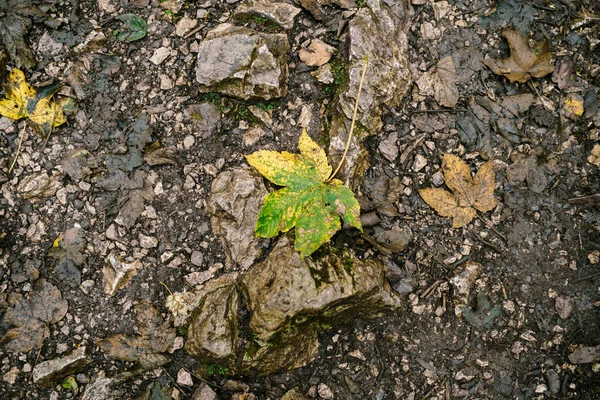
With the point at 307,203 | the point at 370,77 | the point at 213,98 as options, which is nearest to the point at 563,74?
the point at 370,77

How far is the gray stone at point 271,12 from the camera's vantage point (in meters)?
2.96

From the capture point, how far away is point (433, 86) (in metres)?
2.99

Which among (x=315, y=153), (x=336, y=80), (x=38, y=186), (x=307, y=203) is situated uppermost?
(x=336, y=80)

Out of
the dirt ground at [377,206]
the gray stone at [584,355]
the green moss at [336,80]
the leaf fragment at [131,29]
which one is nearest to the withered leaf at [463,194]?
the dirt ground at [377,206]

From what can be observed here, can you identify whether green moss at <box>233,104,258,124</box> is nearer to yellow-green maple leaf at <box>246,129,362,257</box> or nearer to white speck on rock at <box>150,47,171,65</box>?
yellow-green maple leaf at <box>246,129,362,257</box>

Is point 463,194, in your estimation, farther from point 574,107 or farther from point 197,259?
point 197,259

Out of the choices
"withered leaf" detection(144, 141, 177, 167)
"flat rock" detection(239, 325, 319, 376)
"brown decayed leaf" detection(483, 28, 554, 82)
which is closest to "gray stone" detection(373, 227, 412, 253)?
"flat rock" detection(239, 325, 319, 376)

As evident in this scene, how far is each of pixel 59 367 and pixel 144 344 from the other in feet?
1.79

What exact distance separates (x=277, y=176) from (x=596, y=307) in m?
2.27

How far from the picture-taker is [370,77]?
2859mm

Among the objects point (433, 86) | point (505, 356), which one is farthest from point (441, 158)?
point (505, 356)

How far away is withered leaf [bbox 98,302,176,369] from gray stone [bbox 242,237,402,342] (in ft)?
2.05

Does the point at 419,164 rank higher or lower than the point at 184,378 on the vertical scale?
higher

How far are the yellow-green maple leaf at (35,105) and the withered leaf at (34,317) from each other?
1096mm
